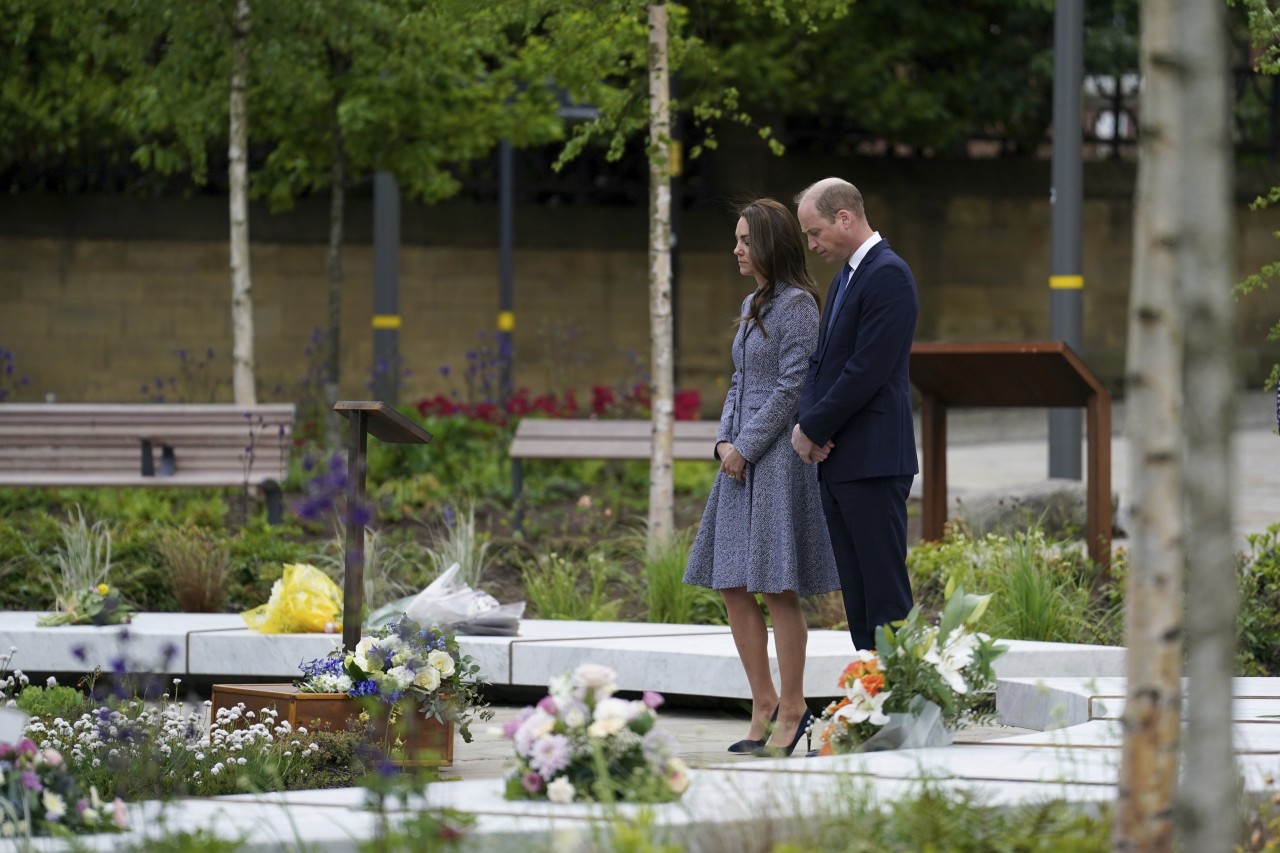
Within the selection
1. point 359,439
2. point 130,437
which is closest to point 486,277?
point 130,437

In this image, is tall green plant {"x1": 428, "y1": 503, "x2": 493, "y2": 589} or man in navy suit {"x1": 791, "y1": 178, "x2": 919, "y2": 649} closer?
man in navy suit {"x1": 791, "y1": 178, "x2": 919, "y2": 649}

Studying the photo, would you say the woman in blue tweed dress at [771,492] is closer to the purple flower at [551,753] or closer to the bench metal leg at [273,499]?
the purple flower at [551,753]

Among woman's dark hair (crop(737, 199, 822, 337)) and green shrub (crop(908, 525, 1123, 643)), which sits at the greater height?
woman's dark hair (crop(737, 199, 822, 337))

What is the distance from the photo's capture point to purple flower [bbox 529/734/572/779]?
3840 mm

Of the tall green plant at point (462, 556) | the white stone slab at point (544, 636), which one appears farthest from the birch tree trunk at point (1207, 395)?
the tall green plant at point (462, 556)

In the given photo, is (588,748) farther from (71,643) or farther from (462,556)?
(462,556)

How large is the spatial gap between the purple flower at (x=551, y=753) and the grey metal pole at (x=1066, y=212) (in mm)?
7819

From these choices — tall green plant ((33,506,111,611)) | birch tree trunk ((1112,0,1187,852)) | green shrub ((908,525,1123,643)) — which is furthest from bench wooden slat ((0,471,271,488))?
birch tree trunk ((1112,0,1187,852))

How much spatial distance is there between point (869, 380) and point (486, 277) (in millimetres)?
14193

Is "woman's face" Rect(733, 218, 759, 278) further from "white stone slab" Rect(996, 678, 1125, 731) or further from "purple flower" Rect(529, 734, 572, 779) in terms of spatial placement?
"purple flower" Rect(529, 734, 572, 779)

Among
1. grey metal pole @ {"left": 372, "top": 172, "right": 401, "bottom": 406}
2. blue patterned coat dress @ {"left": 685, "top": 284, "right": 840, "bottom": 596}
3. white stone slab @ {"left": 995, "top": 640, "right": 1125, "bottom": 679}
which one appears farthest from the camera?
grey metal pole @ {"left": 372, "top": 172, "right": 401, "bottom": 406}

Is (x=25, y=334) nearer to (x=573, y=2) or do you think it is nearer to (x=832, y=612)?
(x=573, y=2)

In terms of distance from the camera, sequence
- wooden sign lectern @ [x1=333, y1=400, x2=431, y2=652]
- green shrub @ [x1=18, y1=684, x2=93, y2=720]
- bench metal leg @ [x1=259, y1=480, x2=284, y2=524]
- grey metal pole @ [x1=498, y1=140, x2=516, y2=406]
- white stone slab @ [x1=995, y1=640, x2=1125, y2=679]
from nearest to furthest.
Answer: wooden sign lectern @ [x1=333, y1=400, x2=431, y2=652], green shrub @ [x1=18, y1=684, x2=93, y2=720], white stone slab @ [x1=995, y1=640, x2=1125, y2=679], bench metal leg @ [x1=259, y1=480, x2=284, y2=524], grey metal pole @ [x1=498, y1=140, x2=516, y2=406]

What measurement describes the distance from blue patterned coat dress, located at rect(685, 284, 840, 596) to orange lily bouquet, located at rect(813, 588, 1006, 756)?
570 millimetres
